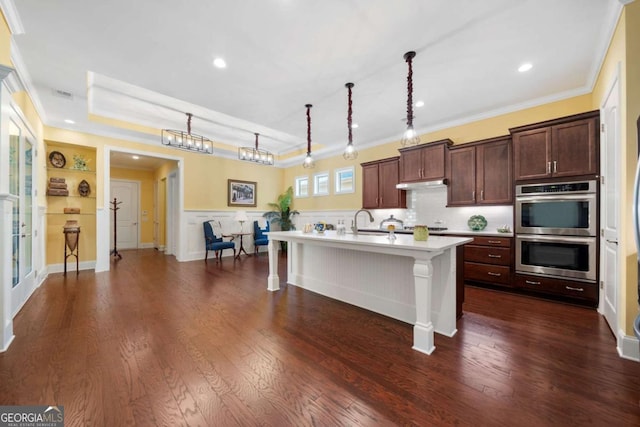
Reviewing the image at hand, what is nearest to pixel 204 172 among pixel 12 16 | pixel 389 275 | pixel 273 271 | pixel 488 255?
pixel 273 271

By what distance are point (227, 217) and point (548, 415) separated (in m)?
6.81

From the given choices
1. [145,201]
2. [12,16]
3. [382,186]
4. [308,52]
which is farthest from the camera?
[145,201]

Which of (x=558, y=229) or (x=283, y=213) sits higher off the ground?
(x=283, y=213)

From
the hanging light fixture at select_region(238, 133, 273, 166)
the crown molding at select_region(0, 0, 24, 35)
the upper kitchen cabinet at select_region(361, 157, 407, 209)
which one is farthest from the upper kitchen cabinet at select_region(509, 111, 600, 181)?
the crown molding at select_region(0, 0, 24, 35)

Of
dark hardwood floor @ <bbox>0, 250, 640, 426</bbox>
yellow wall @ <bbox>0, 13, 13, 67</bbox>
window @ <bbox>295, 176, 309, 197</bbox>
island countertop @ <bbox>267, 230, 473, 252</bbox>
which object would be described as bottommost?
dark hardwood floor @ <bbox>0, 250, 640, 426</bbox>

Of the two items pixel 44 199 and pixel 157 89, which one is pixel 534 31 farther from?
pixel 44 199

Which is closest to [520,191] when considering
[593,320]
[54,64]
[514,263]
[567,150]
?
[567,150]

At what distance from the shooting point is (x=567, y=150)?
3.09 metres

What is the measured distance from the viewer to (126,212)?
8.01m

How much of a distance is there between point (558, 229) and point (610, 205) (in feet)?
2.41

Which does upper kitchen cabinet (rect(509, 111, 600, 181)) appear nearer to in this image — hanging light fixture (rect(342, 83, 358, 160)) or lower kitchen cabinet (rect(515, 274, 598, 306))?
lower kitchen cabinet (rect(515, 274, 598, 306))

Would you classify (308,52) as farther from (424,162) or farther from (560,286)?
(560,286)

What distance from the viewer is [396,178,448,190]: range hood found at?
14.2 ft

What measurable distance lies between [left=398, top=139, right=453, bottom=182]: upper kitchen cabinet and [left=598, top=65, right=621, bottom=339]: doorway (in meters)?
1.88
